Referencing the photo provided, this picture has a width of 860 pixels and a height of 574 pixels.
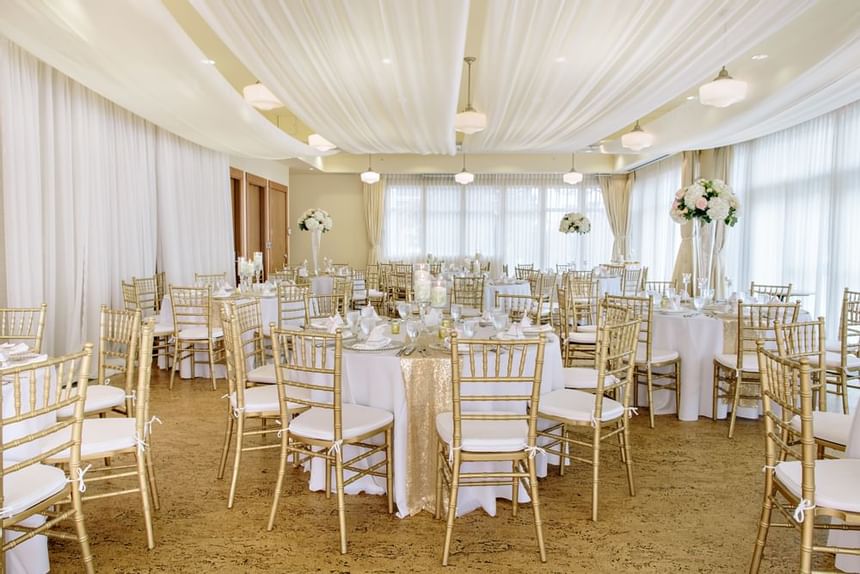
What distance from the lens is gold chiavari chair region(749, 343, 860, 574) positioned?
6.64 ft

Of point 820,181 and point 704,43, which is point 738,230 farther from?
point 704,43

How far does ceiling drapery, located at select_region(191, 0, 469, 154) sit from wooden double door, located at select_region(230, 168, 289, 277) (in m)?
3.61

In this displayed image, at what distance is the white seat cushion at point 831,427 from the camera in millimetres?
2760

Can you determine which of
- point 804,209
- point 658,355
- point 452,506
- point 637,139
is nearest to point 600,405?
point 452,506

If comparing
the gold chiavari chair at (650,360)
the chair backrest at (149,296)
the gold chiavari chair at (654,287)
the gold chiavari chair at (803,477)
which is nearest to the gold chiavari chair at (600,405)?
the gold chiavari chair at (803,477)

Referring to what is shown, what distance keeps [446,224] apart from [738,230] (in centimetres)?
710

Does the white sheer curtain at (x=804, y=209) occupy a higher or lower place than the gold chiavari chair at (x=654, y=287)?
higher

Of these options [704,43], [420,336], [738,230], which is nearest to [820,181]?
[738,230]

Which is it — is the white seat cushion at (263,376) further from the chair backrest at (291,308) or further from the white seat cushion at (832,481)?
the white seat cushion at (832,481)

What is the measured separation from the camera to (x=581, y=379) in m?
3.95

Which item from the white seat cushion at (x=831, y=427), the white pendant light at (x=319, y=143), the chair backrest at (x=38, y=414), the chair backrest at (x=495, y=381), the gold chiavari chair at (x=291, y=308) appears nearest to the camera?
the chair backrest at (x=38, y=414)

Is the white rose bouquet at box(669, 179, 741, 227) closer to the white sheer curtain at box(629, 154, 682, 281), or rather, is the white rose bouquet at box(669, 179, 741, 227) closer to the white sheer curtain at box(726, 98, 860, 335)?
the white sheer curtain at box(726, 98, 860, 335)

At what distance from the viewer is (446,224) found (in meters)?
14.8

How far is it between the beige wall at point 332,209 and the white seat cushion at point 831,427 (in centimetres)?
1241
